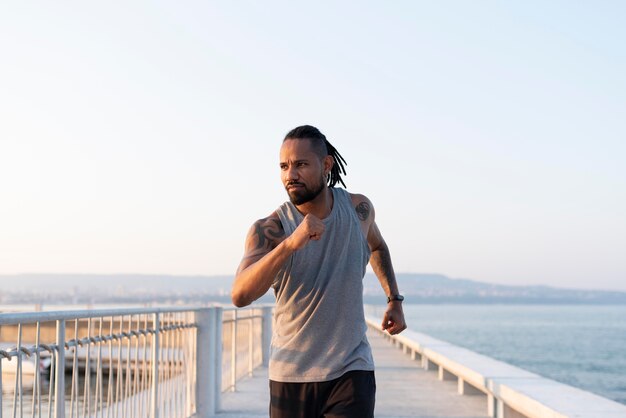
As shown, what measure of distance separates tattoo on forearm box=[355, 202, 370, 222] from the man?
0.19 m

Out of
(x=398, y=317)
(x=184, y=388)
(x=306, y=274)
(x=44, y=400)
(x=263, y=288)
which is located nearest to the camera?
(x=263, y=288)

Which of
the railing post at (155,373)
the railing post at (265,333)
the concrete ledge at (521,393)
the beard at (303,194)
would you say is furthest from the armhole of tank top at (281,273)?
the railing post at (265,333)

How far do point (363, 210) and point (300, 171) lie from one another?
0.44 m

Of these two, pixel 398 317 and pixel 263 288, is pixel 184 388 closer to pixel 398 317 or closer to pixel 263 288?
pixel 398 317

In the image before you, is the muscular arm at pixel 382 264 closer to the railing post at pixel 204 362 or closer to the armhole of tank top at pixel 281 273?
the armhole of tank top at pixel 281 273

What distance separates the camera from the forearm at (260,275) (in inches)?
122

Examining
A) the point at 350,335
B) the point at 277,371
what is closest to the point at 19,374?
the point at 277,371

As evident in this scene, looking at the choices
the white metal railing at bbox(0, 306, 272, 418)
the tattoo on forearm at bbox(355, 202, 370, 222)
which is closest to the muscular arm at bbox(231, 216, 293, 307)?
the tattoo on forearm at bbox(355, 202, 370, 222)

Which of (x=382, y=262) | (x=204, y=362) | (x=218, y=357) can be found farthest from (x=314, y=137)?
(x=218, y=357)

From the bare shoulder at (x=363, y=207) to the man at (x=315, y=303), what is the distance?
0.19 meters

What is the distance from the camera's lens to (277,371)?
137 inches

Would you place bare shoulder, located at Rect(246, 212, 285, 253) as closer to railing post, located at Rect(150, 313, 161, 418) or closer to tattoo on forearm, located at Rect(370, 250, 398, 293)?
tattoo on forearm, located at Rect(370, 250, 398, 293)

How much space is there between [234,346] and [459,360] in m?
2.90

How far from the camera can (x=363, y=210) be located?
12.2ft
